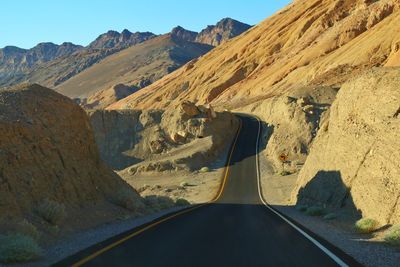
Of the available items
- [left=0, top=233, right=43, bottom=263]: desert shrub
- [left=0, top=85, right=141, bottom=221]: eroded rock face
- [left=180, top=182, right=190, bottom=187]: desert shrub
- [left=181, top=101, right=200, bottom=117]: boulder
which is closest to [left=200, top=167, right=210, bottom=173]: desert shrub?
[left=180, top=182, right=190, bottom=187]: desert shrub

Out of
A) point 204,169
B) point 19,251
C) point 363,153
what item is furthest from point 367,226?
point 204,169

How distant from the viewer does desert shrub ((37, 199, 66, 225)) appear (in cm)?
1525

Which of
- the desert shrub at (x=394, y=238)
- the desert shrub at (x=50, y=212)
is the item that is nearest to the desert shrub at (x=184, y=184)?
the desert shrub at (x=50, y=212)

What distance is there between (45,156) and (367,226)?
1096 centimetres

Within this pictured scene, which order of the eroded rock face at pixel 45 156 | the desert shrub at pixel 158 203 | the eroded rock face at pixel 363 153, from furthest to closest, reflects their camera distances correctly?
the desert shrub at pixel 158 203 → the eroded rock face at pixel 363 153 → the eroded rock face at pixel 45 156

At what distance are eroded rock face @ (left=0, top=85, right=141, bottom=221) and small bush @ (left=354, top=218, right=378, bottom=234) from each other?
381 inches

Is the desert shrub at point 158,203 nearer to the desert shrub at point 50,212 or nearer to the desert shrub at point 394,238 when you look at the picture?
the desert shrub at point 50,212

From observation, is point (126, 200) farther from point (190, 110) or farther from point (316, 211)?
point (190, 110)

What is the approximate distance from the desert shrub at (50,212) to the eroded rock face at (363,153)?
9.79 meters

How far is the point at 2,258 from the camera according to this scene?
32.9 feet

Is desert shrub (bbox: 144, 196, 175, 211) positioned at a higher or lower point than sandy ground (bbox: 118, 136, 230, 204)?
higher

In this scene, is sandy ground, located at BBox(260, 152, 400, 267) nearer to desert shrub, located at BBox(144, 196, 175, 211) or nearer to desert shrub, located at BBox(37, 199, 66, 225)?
desert shrub, located at BBox(37, 199, 66, 225)

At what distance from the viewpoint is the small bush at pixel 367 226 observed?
15.3 metres

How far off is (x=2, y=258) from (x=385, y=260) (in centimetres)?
737
